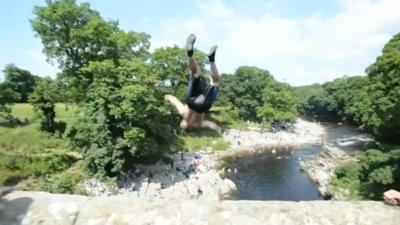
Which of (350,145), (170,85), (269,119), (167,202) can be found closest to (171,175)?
(170,85)

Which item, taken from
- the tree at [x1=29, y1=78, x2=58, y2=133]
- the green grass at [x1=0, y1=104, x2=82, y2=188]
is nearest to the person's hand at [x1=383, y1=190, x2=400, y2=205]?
the green grass at [x1=0, y1=104, x2=82, y2=188]

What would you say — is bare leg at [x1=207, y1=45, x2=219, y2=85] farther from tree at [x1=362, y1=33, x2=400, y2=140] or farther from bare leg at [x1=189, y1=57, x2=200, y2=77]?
tree at [x1=362, y1=33, x2=400, y2=140]

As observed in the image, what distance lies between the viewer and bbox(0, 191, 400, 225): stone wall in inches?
161

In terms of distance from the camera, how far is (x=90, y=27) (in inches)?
1198

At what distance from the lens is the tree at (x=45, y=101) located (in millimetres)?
36412

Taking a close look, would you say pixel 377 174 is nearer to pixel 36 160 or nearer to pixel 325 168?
pixel 325 168

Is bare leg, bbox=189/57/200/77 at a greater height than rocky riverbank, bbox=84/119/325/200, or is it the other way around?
bare leg, bbox=189/57/200/77

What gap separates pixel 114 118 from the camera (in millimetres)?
29094

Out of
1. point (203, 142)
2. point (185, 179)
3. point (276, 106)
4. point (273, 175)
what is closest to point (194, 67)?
point (185, 179)

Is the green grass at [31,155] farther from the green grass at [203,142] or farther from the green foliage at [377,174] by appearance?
the green foliage at [377,174]

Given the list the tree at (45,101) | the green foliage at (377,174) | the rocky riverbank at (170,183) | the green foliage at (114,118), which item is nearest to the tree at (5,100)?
the tree at (45,101)

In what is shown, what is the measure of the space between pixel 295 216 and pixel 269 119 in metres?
65.3

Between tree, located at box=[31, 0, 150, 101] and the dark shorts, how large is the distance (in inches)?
1010

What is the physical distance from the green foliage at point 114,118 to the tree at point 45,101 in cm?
861
